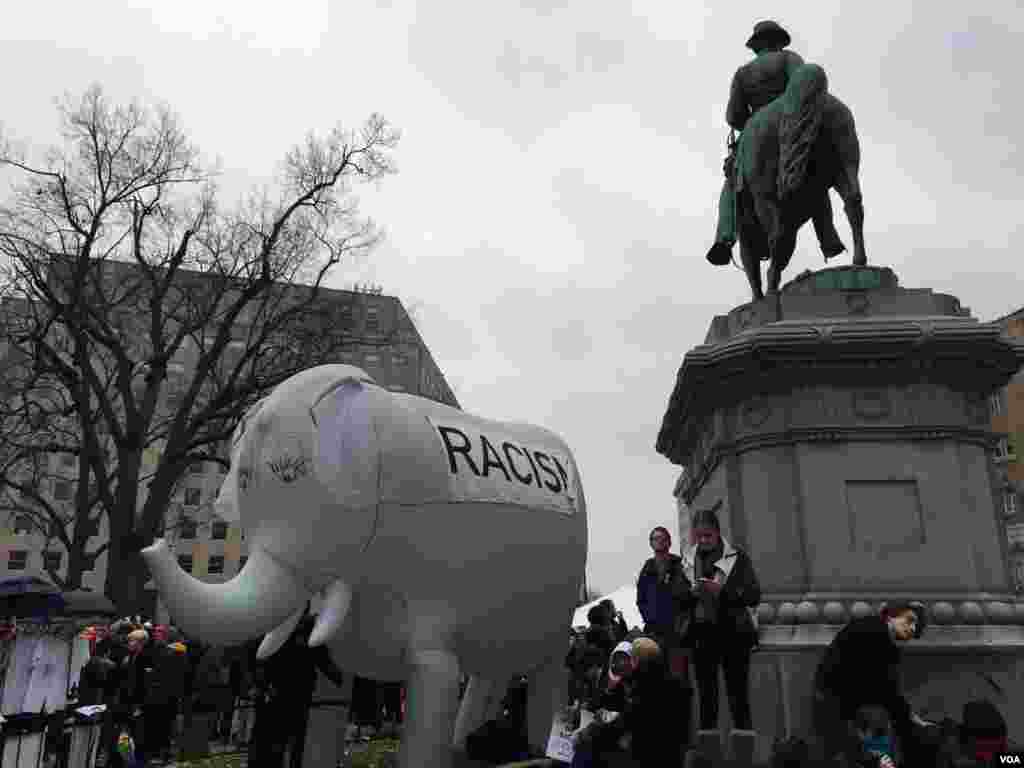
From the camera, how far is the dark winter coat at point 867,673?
4734 mm

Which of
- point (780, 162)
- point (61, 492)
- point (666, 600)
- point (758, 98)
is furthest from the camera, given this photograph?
point (61, 492)

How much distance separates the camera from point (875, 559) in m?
7.18

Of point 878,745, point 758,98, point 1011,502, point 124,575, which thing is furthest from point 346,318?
point 1011,502

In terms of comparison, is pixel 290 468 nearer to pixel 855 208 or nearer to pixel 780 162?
pixel 780 162

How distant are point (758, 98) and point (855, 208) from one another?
1752mm

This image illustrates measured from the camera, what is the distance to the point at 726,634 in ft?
18.9

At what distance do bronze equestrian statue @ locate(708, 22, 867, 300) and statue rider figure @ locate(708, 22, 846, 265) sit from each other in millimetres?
11

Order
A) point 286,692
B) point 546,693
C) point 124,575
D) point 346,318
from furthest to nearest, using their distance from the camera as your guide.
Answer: point 346,318 → point 124,575 → point 546,693 → point 286,692

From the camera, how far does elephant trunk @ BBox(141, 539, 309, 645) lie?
5180 mm

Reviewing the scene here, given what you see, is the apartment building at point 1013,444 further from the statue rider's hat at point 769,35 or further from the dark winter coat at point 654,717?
the dark winter coat at point 654,717

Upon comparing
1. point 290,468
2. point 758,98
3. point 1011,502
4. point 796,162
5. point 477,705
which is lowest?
point 477,705

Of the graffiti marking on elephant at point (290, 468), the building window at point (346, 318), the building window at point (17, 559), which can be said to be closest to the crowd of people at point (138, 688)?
the graffiti marking on elephant at point (290, 468)

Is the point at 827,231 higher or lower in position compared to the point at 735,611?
higher

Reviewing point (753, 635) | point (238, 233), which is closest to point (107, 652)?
point (753, 635)
